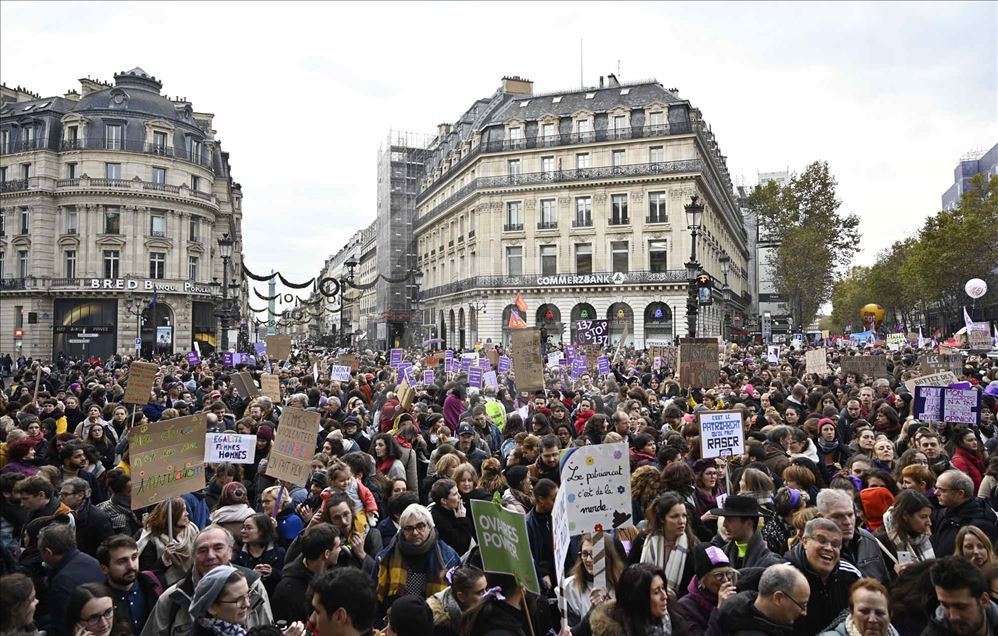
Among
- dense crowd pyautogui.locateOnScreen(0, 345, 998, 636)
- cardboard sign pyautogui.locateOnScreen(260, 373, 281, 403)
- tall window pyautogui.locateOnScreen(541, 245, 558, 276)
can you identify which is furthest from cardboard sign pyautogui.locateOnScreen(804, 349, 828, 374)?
tall window pyautogui.locateOnScreen(541, 245, 558, 276)

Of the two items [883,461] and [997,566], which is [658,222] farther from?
[997,566]

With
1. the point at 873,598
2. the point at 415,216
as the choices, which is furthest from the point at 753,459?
the point at 415,216

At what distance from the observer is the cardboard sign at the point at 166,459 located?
5852mm

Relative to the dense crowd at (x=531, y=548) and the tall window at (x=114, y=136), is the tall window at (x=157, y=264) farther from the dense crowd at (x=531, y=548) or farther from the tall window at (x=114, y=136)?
the dense crowd at (x=531, y=548)

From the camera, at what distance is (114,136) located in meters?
50.2

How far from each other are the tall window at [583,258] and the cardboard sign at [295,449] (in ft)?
153

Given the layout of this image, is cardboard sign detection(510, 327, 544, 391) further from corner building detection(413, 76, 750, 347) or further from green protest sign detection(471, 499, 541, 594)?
corner building detection(413, 76, 750, 347)

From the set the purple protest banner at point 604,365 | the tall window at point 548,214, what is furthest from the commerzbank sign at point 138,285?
the purple protest banner at point 604,365

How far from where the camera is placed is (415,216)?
75438 mm

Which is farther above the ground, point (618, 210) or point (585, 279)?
point (618, 210)

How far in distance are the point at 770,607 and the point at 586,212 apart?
50327mm

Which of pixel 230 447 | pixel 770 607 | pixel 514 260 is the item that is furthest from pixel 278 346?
pixel 514 260

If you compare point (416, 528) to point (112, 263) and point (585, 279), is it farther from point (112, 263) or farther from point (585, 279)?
point (112, 263)

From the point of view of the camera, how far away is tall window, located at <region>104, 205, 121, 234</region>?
50031 mm
